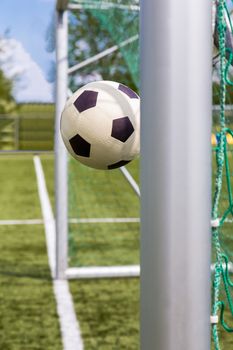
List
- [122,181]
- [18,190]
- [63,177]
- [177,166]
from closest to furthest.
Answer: [177,166] < [63,177] < [122,181] < [18,190]

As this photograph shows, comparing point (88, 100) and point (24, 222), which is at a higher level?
point (88, 100)

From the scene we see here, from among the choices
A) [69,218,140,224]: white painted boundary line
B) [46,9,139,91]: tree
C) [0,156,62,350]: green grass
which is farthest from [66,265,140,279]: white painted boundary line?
[69,218,140,224]: white painted boundary line

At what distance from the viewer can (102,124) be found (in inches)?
78.8

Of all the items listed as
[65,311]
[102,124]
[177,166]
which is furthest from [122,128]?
[65,311]

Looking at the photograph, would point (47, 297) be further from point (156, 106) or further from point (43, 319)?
point (156, 106)

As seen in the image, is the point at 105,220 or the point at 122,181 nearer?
the point at 105,220

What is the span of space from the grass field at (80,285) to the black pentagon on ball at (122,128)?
0.72 meters

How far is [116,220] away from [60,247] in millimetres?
3051

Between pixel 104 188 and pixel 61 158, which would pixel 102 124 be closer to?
pixel 61 158

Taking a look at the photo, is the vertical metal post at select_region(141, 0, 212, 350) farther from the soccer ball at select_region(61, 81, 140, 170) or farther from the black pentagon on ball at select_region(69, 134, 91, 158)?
the black pentagon on ball at select_region(69, 134, 91, 158)

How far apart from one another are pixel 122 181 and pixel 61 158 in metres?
6.29

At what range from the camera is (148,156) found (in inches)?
53.2

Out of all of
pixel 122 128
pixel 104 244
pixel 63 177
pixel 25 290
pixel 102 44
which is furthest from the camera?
pixel 102 44

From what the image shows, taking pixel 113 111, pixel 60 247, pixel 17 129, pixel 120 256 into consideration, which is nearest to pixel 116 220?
pixel 120 256
